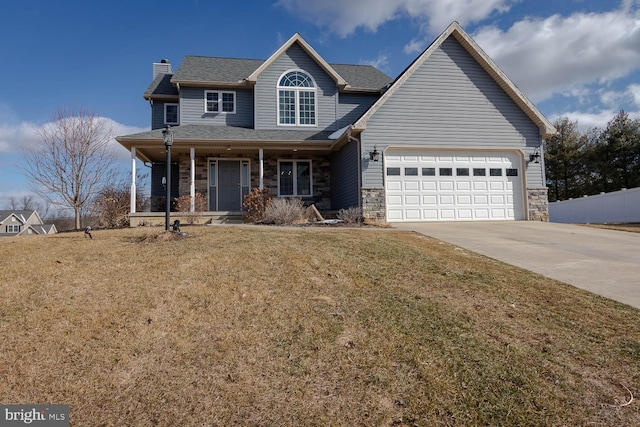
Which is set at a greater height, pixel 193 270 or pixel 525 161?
pixel 525 161

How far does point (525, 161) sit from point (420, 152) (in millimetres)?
4103

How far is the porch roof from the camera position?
14.4m

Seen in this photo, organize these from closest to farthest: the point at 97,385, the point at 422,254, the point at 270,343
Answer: the point at 97,385 < the point at 270,343 < the point at 422,254

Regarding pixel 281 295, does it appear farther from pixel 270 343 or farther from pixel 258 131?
pixel 258 131

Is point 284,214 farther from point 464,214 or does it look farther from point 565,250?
point 565,250

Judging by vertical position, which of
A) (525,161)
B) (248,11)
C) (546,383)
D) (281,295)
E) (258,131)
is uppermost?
(248,11)

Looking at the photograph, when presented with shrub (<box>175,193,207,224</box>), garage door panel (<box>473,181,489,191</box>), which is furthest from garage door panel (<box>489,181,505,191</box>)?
shrub (<box>175,193,207,224</box>)

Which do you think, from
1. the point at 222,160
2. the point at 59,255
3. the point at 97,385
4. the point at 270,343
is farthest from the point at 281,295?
the point at 222,160

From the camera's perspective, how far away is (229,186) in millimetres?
16797

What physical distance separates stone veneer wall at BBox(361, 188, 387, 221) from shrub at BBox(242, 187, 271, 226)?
3.56 meters

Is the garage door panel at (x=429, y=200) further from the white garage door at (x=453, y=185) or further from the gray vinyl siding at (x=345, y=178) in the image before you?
the gray vinyl siding at (x=345, y=178)

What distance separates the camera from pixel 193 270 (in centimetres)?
582

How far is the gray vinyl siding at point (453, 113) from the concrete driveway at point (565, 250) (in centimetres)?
312

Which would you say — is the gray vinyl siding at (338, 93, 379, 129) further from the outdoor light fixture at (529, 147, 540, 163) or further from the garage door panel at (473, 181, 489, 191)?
the outdoor light fixture at (529, 147, 540, 163)
